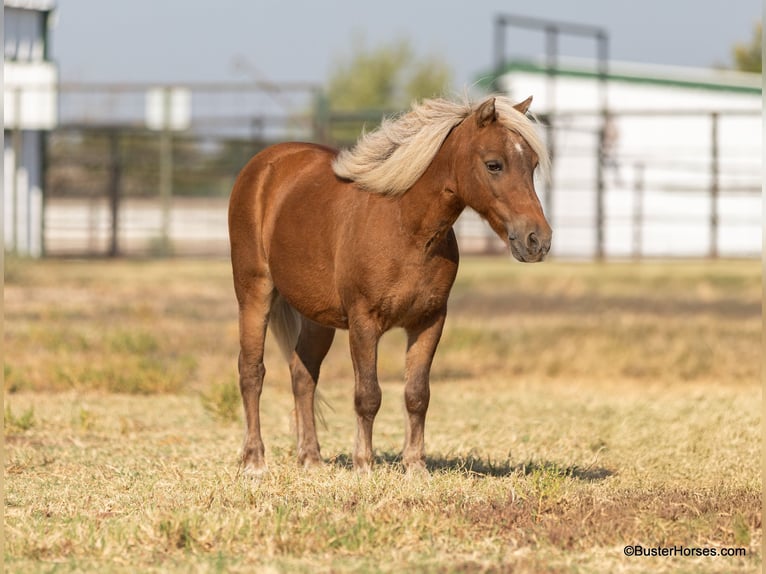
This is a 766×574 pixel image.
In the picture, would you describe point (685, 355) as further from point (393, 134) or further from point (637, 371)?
point (393, 134)

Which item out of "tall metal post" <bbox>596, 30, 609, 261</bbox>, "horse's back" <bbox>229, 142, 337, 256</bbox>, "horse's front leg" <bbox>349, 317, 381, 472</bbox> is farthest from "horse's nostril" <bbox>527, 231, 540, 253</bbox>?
"tall metal post" <bbox>596, 30, 609, 261</bbox>

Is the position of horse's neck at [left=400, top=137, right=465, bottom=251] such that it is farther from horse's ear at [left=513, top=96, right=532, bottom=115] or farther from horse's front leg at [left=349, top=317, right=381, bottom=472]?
horse's front leg at [left=349, top=317, right=381, bottom=472]

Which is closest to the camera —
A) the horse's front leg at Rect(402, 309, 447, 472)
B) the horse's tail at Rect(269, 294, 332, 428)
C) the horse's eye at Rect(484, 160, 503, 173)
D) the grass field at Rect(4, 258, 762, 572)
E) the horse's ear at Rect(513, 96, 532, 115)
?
the grass field at Rect(4, 258, 762, 572)

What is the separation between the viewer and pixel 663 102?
46.2 m

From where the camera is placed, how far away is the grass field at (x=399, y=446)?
5.75 meters

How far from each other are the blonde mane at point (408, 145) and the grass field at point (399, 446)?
1650mm

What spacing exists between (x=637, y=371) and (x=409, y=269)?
7.08 meters

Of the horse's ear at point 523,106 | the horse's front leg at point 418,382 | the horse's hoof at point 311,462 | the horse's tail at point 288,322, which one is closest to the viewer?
the horse's ear at point 523,106

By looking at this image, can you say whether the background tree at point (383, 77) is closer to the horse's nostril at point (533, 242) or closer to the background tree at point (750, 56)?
the background tree at point (750, 56)

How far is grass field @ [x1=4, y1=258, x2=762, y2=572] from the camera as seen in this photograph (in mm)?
5750

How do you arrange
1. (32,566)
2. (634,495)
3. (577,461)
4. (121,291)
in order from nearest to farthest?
(32,566)
(634,495)
(577,461)
(121,291)

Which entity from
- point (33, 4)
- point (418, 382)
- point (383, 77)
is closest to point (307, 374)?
point (418, 382)

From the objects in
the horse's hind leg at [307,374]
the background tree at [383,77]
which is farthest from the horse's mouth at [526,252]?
the background tree at [383,77]

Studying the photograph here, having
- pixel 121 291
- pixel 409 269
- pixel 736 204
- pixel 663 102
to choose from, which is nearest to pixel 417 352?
pixel 409 269
